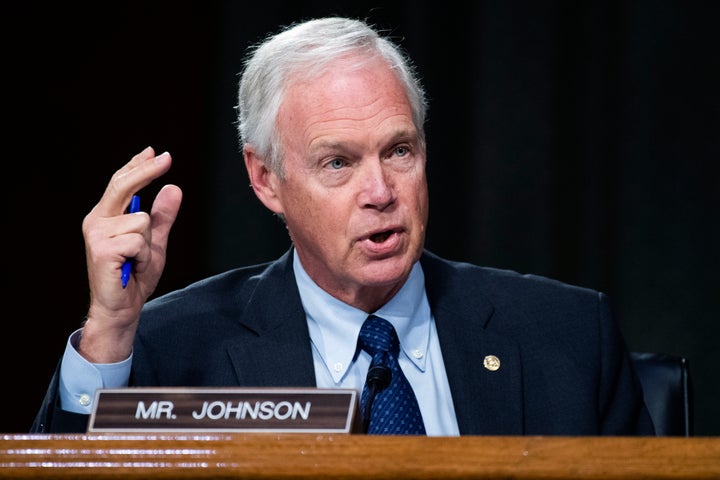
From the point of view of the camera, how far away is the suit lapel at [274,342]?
1801 millimetres

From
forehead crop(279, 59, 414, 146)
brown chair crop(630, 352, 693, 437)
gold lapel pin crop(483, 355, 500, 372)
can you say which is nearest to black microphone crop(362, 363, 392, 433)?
gold lapel pin crop(483, 355, 500, 372)

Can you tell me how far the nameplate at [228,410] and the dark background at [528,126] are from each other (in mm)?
1774

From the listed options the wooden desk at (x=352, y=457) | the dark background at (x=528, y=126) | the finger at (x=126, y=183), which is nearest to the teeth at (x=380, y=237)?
the finger at (x=126, y=183)

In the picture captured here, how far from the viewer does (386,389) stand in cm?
172

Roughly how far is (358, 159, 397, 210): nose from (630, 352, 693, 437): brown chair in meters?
0.65

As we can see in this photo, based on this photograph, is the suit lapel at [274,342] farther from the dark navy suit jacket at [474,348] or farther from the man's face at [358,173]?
the man's face at [358,173]

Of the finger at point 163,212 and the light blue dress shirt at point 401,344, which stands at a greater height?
the finger at point 163,212

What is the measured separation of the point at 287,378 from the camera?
1.80m

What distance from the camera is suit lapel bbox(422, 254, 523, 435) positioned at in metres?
1.78

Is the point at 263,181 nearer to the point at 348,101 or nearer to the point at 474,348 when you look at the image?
the point at 348,101

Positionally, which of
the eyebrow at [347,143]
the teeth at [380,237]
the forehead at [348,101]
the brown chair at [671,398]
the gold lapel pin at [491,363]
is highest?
the forehead at [348,101]

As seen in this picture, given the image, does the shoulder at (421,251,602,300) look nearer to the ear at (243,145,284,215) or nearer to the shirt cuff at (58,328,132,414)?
the ear at (243,145,284,215)

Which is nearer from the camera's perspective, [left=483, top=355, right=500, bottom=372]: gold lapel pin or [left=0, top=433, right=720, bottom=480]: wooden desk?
[left=0, top=433, right=720, bottom=480]: wooden desk

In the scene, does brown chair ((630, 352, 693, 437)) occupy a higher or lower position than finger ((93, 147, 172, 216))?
lower
